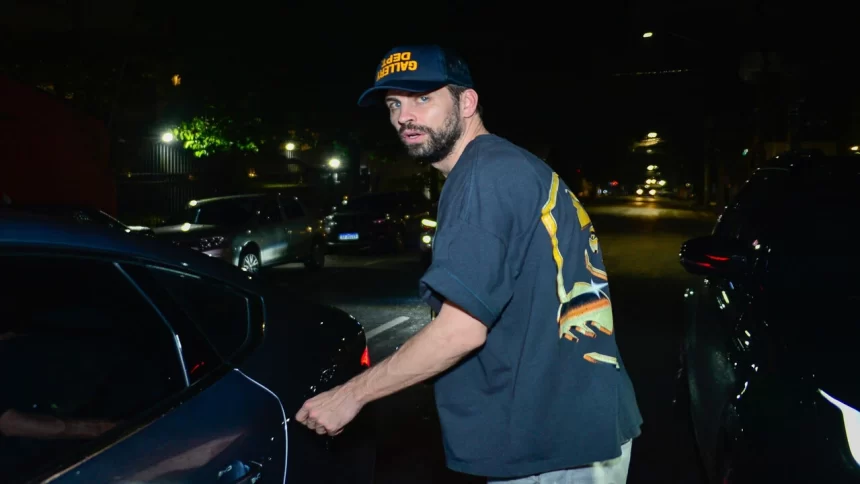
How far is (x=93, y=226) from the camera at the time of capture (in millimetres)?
2445

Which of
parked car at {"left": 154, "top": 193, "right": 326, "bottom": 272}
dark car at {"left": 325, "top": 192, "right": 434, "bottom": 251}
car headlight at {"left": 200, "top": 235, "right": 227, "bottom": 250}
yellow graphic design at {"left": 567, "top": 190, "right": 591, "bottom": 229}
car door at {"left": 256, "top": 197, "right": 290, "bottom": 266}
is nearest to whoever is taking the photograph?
yellow graphic design at {"left": 567, "top": 190, "right": 591, "bottom": 229}

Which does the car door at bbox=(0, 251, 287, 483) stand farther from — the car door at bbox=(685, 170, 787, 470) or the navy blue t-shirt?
the car door at bbox=(685, 170, 787, 470)

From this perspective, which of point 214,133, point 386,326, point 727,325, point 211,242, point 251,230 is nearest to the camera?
point 727,325

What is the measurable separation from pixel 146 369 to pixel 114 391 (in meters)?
0.11

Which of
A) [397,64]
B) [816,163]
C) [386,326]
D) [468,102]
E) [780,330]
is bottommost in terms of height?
[386,326]

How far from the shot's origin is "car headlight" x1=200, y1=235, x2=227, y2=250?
14.0m

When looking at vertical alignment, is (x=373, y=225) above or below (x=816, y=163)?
below

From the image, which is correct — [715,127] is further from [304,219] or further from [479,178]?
[479,178]

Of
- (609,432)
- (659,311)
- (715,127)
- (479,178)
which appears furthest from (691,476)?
(715,127)

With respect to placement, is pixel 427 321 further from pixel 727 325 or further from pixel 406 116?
pixel 406 116

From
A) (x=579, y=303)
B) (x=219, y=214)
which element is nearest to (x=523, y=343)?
(x=579, y=303)

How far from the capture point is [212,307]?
111 inches

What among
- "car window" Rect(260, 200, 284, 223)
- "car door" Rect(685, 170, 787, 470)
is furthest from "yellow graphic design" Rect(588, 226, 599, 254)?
"car window" Rect(260, 200, 284, 223)

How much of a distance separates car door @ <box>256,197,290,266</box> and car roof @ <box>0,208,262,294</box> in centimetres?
1265
